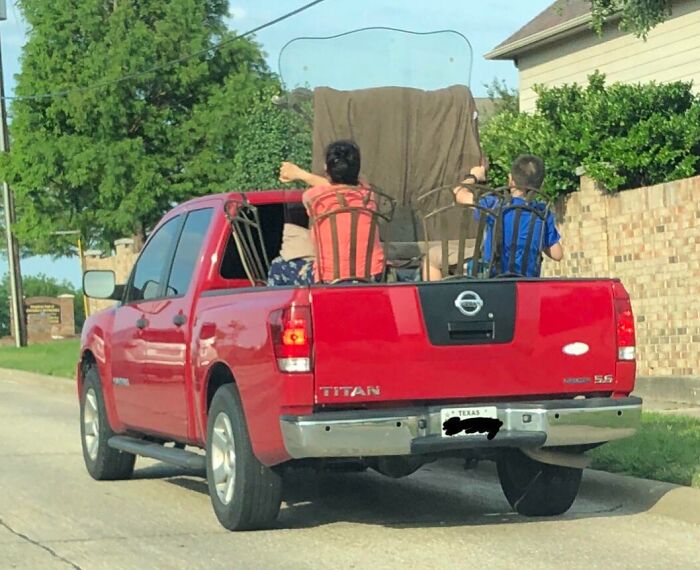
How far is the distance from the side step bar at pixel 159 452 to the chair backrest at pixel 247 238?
114cm

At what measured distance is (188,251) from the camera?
9.72 meters

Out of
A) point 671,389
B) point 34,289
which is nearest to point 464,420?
point 671,389

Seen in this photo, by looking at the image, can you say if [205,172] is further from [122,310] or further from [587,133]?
[122,310]

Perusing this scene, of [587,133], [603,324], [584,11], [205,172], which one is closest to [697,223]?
[587,133]

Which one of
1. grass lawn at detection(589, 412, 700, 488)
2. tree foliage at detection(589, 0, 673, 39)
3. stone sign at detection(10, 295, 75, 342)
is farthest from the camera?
stone sign at detection(10, 295, 75, 342)

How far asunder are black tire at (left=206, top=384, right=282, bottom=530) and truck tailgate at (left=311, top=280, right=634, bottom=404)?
728 mm

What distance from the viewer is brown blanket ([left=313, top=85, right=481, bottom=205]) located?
10.3m

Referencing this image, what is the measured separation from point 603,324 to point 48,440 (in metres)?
7.77

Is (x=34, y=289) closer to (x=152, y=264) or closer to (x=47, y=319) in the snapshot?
(x=47, y=319)

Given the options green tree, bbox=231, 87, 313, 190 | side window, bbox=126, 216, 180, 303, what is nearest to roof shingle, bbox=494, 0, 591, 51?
green tree, bbox=231, 87, 313, 190

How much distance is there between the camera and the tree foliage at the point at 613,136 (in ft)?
59.0

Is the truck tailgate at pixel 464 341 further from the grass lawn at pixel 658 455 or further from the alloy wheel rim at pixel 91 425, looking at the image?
the alloy wheel rim at pixel 91 425

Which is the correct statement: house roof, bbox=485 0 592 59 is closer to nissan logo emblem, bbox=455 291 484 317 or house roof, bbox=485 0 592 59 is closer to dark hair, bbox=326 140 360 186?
dark hair, bbox=326 140 360 186

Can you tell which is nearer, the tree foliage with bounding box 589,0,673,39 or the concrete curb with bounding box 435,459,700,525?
the concrete curb with bounding box 435,459,700,525
